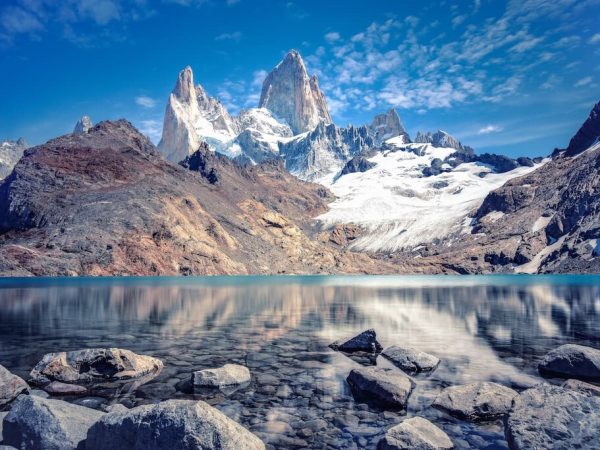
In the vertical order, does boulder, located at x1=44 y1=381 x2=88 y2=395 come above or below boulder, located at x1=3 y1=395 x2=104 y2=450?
below

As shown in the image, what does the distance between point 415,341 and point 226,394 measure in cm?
1731

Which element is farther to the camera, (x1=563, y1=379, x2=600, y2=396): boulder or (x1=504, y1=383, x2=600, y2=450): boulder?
(x1=563, y1=379, x2=600, y2=396): boulder

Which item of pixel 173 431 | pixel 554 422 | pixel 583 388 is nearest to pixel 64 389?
pixel 173 431

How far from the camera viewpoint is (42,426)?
11.4 m

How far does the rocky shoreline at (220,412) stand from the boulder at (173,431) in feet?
0.08

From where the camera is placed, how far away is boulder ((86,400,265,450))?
1001 centimetres

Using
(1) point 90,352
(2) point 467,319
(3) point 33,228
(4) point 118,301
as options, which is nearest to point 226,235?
(3) point 33,228

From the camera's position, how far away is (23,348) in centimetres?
2647

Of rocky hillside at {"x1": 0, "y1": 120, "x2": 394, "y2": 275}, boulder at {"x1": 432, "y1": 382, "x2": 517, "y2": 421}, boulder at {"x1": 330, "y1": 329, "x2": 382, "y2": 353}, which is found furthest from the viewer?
rocky hillside at {"x1": 0, "y1": 120, "x2": 394, "y2": 275}

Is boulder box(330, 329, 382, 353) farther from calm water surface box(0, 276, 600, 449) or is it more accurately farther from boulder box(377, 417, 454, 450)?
boulder box(377, 417, 454, 450)

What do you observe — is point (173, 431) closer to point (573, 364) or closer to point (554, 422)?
point (554, 422)

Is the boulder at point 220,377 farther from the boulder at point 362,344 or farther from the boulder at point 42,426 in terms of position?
the boulder at point 362,344

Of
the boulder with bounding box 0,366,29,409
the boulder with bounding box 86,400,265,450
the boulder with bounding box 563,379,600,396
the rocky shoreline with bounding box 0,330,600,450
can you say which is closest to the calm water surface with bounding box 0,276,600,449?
the rocky shoreline with bounding box 0,330,600,450

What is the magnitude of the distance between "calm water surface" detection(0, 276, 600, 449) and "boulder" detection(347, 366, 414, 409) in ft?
1.64
